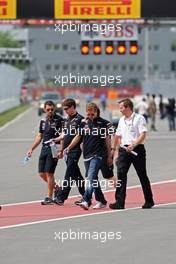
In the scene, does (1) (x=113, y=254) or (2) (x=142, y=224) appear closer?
(1) (x=113, y=254)

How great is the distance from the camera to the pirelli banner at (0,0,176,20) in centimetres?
3256

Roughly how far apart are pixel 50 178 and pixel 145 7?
18368 millimetres

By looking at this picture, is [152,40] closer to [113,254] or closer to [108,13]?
[108,13]

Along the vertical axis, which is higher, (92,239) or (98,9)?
(98,9)

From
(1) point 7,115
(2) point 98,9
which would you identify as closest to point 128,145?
(2) point 98,9

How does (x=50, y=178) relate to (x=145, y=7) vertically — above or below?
below

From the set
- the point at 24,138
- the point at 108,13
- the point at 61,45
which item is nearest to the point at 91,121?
the point at 108,13

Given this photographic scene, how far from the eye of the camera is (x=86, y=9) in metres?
32.4

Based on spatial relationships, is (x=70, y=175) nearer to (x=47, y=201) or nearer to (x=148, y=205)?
(x=47, y=201)

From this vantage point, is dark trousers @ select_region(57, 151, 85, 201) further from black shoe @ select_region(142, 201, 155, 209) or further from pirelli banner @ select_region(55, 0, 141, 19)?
pirelli banner @ select_region(55, 0, 141, 19)

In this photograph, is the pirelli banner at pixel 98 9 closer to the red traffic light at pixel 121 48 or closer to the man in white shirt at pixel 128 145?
the red traffic light at pixel 121 48

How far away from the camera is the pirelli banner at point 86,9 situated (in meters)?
32.6

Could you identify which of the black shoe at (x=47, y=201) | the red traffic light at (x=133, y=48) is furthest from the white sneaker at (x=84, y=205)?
the red traffic light at (x=133, y=48)

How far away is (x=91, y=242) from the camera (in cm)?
1140
